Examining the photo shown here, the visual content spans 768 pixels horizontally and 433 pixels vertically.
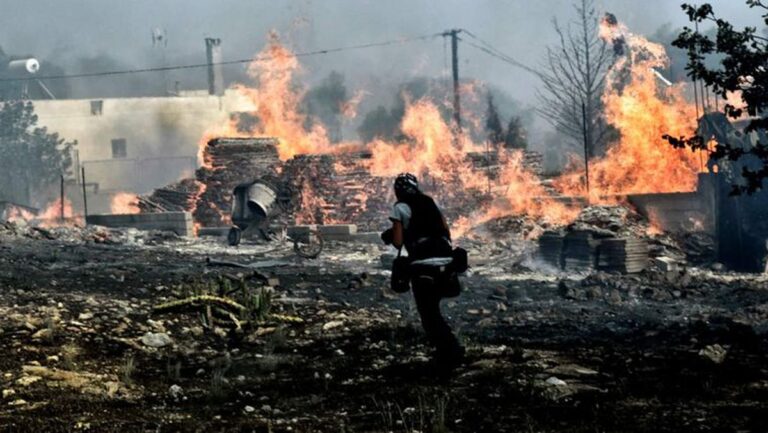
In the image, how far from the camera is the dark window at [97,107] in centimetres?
4894

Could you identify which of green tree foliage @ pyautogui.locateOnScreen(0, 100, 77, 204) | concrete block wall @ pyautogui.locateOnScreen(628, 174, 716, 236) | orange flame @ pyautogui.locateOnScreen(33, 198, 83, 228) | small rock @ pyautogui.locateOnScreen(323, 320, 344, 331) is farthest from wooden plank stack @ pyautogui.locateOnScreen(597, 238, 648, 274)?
green tree foliage @ pyautogui.locateOnScreen(0, 100, 77, 204)

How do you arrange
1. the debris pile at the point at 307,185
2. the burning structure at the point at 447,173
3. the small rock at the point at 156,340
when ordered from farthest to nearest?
the debris pile at the point at 307,185
the burning structure at the point at 447,173
the small rock at the point at 156,340

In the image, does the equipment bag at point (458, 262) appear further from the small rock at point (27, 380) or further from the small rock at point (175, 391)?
the small rock at point (27, 380)

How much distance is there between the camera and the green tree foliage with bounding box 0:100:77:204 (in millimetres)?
45156

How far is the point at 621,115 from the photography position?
78.5 feet

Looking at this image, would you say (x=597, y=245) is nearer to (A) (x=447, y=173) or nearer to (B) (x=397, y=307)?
(B) (x=397, y=307)

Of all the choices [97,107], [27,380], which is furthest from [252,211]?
[97,107]

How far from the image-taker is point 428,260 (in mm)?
6895

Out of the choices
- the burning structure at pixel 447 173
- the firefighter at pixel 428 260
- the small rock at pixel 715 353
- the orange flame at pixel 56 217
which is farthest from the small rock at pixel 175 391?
the orange flame at pixel 56 217

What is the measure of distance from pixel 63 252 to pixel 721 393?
1466 centimetres

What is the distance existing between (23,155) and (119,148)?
19.1 feet

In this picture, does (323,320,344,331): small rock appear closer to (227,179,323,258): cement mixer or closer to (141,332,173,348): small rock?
(141,332,173,348): small rock

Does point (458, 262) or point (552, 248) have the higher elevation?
point (458, 262)

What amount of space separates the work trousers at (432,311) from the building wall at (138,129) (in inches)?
1631
